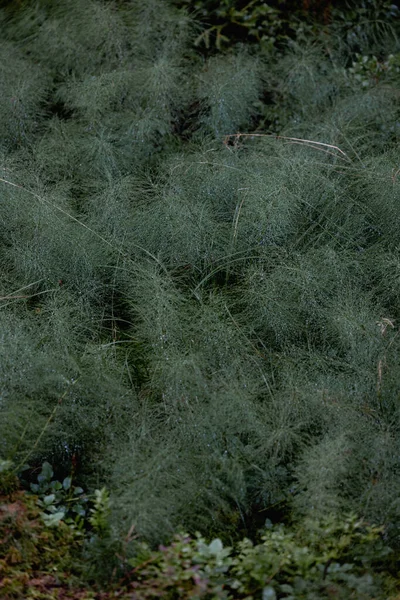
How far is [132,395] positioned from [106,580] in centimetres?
78

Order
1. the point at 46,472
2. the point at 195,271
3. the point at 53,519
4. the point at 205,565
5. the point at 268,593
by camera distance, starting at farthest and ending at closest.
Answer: the point at 195,271, the point at 46,472, the point at 53,519, the point at 205,565, the point at 268,593

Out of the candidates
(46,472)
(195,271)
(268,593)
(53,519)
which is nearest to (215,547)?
(268,593)

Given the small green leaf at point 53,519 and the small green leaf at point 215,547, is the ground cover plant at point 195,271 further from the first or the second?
the small green leaf at point 215,547

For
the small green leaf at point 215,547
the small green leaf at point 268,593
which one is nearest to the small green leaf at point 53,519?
the small green leaf at point 215,547

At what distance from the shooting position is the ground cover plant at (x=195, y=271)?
101 inches

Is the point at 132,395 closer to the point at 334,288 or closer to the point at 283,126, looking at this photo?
the point at 334,288

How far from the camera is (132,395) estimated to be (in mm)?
2879

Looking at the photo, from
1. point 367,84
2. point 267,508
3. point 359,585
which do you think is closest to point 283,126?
point 367,84

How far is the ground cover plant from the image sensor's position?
2562 millimetres

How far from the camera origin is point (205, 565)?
7.55 ft

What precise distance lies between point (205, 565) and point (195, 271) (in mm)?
1499

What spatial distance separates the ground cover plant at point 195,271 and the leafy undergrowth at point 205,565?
0.25ft

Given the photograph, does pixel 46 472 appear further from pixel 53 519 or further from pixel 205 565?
pixel 205 565

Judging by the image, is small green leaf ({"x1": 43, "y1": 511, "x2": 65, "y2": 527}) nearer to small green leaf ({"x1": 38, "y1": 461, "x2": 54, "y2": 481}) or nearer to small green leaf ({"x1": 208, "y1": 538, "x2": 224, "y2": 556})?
small green leaf ({"x1": 38, "y1": 461, "x2": 54, "y2": 481})
